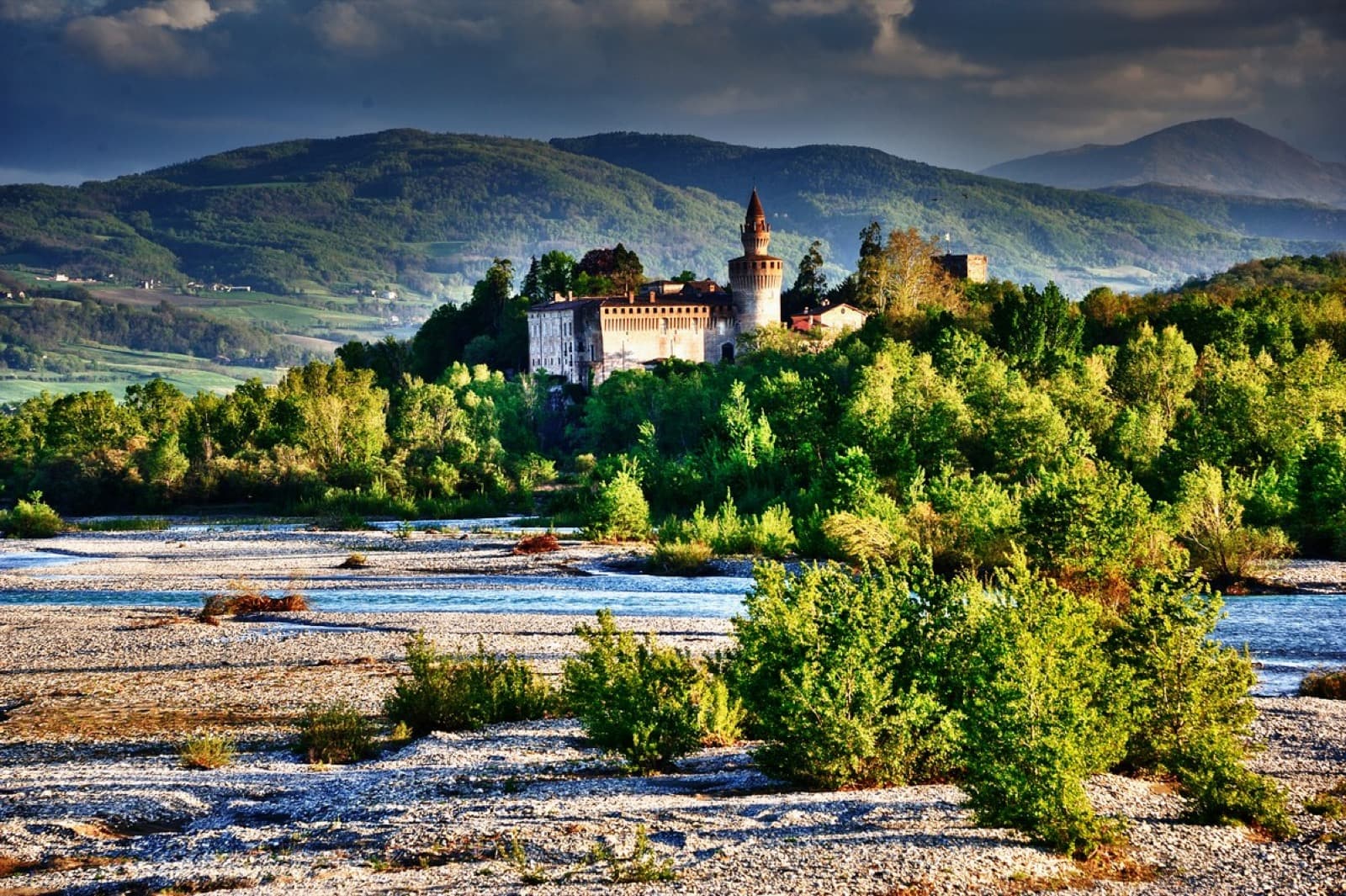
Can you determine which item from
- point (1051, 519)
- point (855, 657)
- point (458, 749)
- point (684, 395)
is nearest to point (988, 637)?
point (855, 657)

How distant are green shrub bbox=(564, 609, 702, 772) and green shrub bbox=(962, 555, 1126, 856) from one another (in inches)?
162

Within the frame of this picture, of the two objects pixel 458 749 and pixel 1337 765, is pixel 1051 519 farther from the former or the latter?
pixel 458 749

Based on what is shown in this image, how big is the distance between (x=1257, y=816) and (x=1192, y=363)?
56.7 m

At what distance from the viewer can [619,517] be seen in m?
57.4

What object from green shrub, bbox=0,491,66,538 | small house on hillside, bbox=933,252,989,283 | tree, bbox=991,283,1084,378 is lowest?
green shrub, bbox=0,491,66,538

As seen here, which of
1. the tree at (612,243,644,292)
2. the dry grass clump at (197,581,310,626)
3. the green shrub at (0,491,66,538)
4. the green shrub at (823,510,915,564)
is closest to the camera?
the dry grass clump at (197,581,310,626)

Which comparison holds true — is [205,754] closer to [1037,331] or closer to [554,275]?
[1037,331]

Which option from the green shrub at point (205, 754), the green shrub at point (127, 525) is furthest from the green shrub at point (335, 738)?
the green shrub at point (127, 525)

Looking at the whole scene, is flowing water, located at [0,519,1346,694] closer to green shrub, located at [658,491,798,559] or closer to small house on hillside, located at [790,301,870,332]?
green shrub, located at [658,491,798,559]

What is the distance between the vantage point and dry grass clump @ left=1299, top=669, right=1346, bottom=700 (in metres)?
24.7

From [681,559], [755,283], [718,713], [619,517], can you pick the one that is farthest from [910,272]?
[718,713]

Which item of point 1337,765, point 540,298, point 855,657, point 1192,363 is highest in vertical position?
point 540,298

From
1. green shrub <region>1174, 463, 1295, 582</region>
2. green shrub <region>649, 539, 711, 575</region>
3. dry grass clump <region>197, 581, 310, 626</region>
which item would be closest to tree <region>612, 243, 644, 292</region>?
green shrub <region>649, 539, 711, 575</region>

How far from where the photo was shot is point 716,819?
54.9ft
